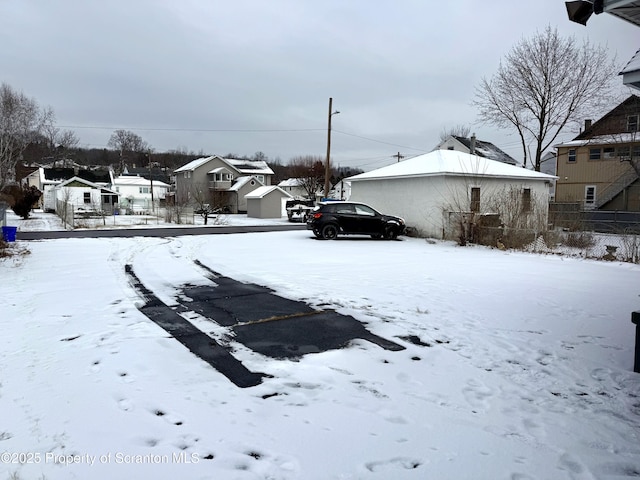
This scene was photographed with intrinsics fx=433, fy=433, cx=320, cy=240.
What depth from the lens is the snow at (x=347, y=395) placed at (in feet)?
8.83

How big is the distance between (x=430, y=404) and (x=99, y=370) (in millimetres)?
3003

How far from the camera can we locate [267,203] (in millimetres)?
42469

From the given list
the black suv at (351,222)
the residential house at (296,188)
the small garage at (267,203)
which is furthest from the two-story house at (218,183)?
the black suv at (351,222)

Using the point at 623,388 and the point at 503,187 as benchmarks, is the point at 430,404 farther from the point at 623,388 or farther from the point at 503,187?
the point at 503,187

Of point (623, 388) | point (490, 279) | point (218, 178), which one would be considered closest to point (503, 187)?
point (490, 279)

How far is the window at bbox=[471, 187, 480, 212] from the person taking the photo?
17.7 metres

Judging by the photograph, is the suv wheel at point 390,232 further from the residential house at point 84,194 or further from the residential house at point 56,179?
the residential house at point 56,179

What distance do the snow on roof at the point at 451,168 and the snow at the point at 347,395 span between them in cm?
1126

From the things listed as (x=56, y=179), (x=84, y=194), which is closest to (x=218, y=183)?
(x=84, y=194)

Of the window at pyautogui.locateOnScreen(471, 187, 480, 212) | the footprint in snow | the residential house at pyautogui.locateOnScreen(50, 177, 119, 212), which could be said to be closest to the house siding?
the window at pyautogui.locateOnScreen(471, 187, 480, 212)

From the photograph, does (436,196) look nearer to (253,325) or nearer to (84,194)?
(253,325)

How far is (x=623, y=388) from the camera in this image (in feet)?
12.6

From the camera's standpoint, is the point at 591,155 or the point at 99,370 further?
the point at 591,155

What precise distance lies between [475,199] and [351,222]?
5.33 meters
